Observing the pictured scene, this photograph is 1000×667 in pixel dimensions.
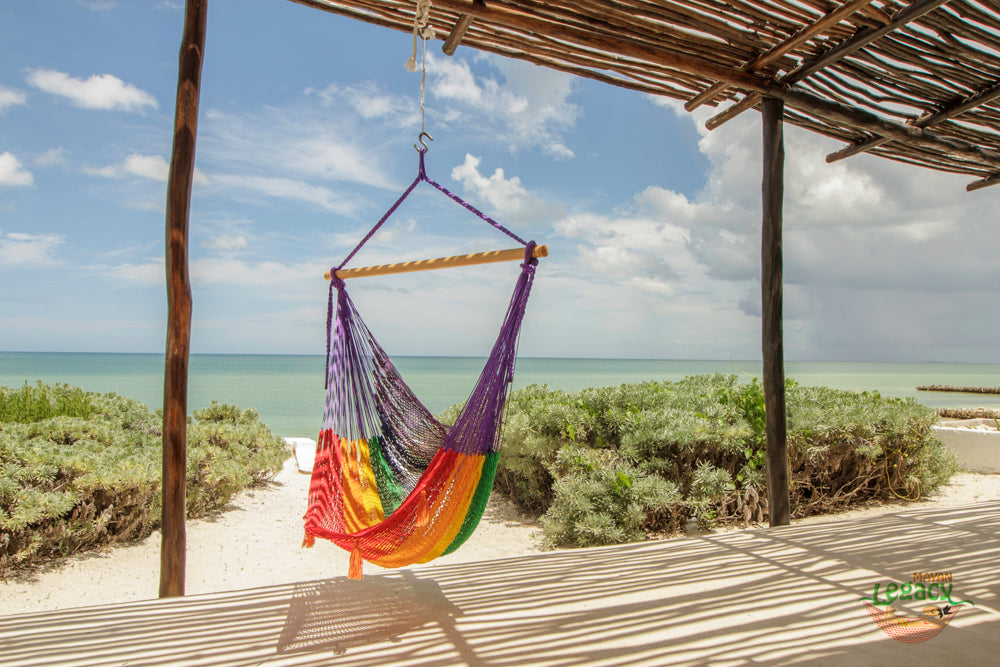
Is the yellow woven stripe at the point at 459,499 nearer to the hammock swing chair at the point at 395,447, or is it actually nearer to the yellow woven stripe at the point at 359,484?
the hammock swing chair at the point at 395,447

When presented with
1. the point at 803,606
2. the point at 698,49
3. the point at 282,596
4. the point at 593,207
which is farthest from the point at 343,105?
the point at 593,207

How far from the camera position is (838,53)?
6.66 feet

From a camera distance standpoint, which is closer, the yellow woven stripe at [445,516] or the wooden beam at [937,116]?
the yellow woven stripe at [445,516]

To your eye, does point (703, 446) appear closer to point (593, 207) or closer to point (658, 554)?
point (658, 554)

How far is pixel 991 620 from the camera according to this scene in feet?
4.42

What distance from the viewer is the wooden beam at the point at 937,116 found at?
7.61ft

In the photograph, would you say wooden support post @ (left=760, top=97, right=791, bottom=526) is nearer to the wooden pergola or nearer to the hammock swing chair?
the wooden pergola

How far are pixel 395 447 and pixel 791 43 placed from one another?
1.94 m

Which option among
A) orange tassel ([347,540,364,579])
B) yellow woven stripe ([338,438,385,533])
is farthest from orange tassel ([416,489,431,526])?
yellow woven stripe ([338,438,385,533])

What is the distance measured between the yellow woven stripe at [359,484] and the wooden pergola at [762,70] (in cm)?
48

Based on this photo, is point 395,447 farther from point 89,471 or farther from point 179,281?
point 89,471

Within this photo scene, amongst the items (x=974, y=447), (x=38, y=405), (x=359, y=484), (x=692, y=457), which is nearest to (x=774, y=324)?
(x=692, y=457)

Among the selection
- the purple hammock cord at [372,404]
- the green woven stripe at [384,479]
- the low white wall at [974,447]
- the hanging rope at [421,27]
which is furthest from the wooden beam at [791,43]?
the low white wall at [974,447]

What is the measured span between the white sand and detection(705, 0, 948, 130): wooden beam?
211cm
